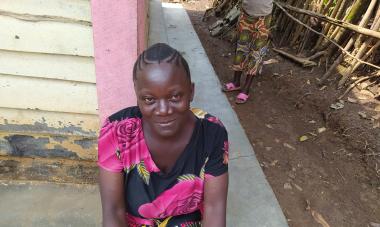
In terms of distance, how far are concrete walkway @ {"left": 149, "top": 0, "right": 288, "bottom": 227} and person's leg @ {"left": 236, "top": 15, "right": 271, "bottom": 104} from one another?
28 cm

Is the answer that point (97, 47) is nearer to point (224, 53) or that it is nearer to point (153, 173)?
point (153, 173)

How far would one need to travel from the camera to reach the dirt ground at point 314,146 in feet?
8.62

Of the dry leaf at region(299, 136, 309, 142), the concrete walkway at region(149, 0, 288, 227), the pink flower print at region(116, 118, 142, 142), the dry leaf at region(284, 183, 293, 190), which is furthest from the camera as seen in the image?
the dry leaf at region(299, 136, 309, 142)

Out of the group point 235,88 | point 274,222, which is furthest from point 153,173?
point 235,88

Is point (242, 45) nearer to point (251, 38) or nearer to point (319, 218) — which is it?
point (251, 38)

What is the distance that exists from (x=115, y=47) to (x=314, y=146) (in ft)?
7.39

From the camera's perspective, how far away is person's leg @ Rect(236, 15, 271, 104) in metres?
3.77

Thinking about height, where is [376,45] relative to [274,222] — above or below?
above

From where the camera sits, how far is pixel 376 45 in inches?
146

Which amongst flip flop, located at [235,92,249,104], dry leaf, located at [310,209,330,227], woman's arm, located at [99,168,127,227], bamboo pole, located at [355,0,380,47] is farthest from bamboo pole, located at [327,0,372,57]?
woman's arm, located at [99,168,127,227]

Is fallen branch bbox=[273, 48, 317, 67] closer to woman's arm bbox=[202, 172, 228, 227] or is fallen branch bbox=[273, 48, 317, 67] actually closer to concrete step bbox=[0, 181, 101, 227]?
concrete step bbox=[0, 181, 101, 227]

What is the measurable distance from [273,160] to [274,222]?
0.87 meters

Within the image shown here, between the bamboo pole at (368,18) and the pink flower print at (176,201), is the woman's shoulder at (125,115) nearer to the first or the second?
the pink flower print at (176,201)

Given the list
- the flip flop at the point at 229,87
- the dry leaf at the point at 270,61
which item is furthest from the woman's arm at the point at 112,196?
the dry leaf at the point at 270,61
